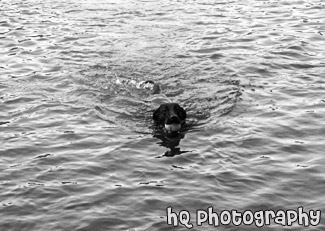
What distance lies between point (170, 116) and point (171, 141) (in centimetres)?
49

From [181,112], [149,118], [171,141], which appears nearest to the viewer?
[171,141]

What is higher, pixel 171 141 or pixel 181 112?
pixel 181 112

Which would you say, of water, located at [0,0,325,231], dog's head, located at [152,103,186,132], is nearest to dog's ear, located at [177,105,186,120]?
dog's head, located at [152,103,186,132]

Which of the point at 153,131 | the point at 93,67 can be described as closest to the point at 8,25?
the point at 93,67

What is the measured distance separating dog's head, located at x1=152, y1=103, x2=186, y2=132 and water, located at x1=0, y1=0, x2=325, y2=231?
257mm

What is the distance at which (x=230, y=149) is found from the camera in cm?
1009

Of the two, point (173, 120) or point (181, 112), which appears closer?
point (173, 120)

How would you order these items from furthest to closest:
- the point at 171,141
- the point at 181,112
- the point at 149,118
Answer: the point at 149,118 < the point at 181,112 < the point at 171,141

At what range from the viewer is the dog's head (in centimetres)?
1084

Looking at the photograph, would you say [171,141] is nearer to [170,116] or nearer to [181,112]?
[170,116]

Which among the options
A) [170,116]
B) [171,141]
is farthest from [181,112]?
[171,141]

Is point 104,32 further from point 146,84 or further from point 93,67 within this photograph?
point 146,84

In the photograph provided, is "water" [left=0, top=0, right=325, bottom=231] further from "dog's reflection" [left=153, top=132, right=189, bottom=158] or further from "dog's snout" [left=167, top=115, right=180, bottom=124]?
"dog's snout" [left=167, top=115, right=180, bottom=124]

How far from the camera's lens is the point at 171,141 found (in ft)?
34.9
